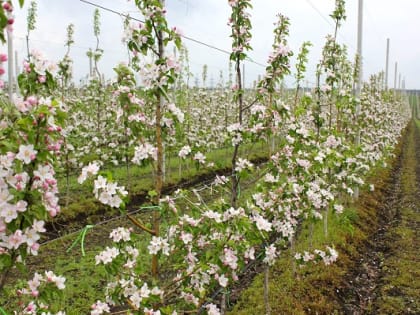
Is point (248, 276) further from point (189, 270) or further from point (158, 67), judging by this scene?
point (158, 67)

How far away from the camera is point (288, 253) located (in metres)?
7.51

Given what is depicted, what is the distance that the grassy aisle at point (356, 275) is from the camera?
5723mm

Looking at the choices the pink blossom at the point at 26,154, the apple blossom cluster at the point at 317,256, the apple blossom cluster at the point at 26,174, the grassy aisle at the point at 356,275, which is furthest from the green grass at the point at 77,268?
the pink blossom at the point at 26,154

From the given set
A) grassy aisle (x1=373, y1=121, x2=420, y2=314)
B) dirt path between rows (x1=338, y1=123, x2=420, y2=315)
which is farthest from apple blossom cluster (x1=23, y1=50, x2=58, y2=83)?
grassy aisle (x1=373, y1=121, x2=420, y2=314)

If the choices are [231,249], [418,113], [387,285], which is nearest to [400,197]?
[387,285]

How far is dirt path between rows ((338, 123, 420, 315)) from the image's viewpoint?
238 inches

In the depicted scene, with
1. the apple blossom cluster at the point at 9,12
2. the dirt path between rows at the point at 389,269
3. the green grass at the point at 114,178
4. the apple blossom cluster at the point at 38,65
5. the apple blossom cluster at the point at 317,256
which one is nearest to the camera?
the apple blossom cluster at the point at 9,12

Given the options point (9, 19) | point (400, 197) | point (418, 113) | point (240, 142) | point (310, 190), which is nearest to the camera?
point (9, 19)

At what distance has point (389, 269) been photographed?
285 inches

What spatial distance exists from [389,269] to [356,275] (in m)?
0.71

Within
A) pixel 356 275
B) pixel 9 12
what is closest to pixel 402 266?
pixel 356 275

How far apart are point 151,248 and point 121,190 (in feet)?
2.07

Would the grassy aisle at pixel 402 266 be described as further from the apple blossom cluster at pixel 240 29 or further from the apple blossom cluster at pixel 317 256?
the apple blossom cluster at pixel 240 29

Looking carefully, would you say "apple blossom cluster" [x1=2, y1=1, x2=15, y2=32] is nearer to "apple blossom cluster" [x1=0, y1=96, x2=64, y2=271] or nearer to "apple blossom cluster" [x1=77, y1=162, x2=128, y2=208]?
"apple blossom cluster" [x1=0, y1=96, x2=64, y2=271]
